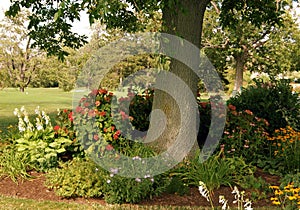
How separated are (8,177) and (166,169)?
229 cm

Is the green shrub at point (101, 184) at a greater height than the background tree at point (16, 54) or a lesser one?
lesser

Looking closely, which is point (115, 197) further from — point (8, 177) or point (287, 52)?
point (287, 52)

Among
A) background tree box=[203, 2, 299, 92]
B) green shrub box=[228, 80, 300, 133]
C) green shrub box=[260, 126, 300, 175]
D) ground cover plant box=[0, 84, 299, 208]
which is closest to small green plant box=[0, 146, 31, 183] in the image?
ground cover plant box=[0, 84, 299, 208]

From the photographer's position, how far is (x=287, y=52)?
25.4 metres

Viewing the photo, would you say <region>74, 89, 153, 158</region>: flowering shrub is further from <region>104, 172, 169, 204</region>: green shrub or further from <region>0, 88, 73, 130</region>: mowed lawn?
<region>0, 88, 73, 130</region>: mowed lawn

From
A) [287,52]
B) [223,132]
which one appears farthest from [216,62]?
[223,132]

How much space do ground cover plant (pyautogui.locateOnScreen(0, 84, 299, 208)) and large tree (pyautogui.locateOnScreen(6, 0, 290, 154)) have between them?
2.36ft

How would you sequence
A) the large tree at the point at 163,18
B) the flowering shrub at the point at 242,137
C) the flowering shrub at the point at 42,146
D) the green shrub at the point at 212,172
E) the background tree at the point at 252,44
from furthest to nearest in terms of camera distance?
1. the background tree at the point at 252,44
2. the flowering shrub at the point at 242,137
3. the flowering shrub at the point at 42,146
4. the green shrub at the point at 212,172
5. the large tree at the point at 163,18

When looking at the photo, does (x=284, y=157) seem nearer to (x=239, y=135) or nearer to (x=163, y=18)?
(x=239, y=135)

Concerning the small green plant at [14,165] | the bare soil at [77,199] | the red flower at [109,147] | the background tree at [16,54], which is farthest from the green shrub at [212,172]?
the background tree at [16,54]

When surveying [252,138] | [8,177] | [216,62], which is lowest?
[8,177]

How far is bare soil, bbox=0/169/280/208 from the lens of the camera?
14.9 feet

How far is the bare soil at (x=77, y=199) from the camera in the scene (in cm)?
455

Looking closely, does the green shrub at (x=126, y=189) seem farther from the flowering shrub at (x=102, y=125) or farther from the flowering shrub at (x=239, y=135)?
the flowering shrub at (x=239, y=135)
